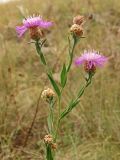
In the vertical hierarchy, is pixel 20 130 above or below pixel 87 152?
above

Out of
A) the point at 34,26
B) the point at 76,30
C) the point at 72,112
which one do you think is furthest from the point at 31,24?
the point at 72,112

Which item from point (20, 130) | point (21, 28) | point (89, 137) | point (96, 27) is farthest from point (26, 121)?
point (96, 27)

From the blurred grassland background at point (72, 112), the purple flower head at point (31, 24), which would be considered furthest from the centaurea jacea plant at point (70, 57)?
the blurred grassland background at point (72, 112)

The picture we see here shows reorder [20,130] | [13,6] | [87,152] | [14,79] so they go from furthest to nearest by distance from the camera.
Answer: [13,6], [14,79], [20,130], [87,152]

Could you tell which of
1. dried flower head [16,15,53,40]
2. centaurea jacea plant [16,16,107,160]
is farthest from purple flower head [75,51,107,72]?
dried flower head [16,15,53,40]

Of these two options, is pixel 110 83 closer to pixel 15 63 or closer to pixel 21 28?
pixel 15 63

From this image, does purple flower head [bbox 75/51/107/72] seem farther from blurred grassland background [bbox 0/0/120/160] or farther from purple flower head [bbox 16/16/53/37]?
blurred grassland background [bbox 0/0/120/160]

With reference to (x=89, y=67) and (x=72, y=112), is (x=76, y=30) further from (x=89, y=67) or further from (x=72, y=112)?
(x=72, y=112)

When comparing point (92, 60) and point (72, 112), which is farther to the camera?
point (72, 112)

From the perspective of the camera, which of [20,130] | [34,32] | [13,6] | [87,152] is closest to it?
[34,32]
